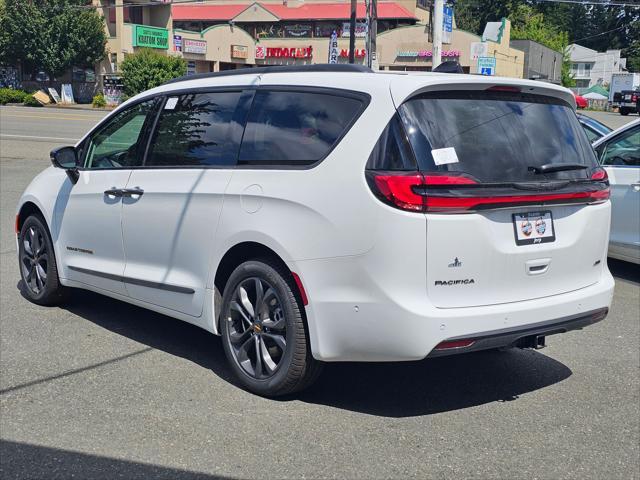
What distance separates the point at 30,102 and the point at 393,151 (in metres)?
50.2

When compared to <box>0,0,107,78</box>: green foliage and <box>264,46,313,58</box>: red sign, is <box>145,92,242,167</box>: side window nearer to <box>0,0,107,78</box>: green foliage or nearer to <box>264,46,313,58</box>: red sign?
<box>0,0,107,78</box>: green foliage

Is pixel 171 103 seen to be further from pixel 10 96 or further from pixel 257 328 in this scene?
pixel 10 96

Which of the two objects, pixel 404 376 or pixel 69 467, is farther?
pixel 404 376

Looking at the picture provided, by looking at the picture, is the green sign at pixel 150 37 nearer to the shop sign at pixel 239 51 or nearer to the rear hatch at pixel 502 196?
the shop sign at pixel 239 51

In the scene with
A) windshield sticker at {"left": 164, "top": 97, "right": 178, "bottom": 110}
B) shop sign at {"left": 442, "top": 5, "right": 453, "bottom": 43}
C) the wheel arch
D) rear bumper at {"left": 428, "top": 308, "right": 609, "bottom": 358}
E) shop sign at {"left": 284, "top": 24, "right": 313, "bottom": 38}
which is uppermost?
shop sign at {"left": 284, "top": 24, "right": 313, "bottom": 38}

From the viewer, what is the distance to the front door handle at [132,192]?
5565 mm

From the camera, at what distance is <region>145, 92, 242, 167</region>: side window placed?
16.7 ft

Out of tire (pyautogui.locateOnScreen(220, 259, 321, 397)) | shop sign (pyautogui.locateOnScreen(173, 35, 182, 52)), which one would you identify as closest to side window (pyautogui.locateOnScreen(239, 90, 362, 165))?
tire (pyautogui.locateOnScreen(220, 259, 321, 397))

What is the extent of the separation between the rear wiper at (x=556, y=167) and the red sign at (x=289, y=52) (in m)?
61.4

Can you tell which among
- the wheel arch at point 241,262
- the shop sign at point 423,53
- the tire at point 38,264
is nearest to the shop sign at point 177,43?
the shop sign at point 423,53

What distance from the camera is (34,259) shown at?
6.77m

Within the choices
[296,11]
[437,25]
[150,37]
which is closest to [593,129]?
[437,25]

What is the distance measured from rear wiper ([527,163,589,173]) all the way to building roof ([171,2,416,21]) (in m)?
61.3

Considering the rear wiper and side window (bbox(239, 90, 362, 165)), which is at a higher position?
side window (bbox(239, 90, 362, 165))
